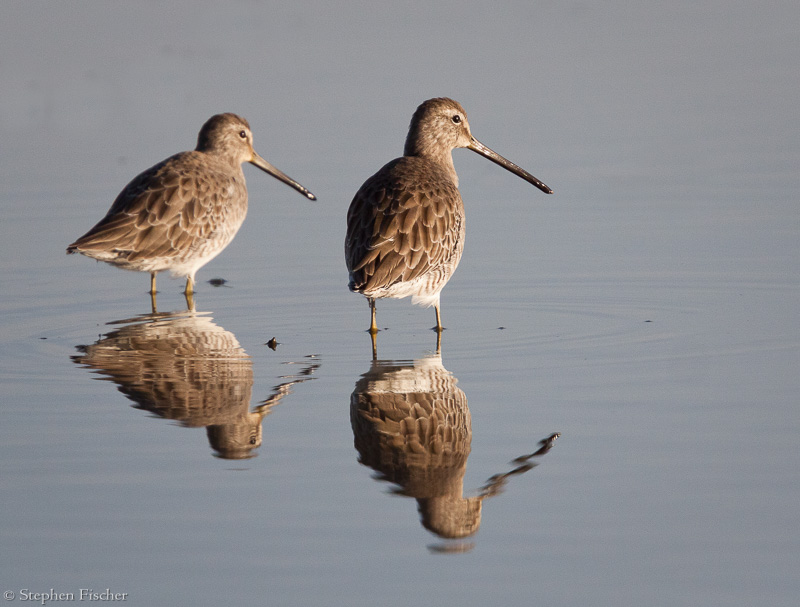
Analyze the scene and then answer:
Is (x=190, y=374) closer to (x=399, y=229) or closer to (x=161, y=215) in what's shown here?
(x=399, y=229)

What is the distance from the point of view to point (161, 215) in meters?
9.16

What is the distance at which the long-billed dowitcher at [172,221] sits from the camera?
895 centimetres

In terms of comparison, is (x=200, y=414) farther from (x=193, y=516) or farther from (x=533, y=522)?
(x=533, y=522)

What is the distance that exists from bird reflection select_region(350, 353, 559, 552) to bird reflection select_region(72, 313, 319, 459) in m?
0.48

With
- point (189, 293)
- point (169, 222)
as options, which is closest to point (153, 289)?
point (189, 293)

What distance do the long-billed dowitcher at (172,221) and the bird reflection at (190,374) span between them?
31.7 inches

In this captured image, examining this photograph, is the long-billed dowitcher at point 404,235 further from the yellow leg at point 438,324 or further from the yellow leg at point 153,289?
the yellow leg at point 153,289

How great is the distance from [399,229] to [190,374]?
1.59m

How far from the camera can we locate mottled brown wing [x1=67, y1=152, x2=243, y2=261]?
8.94 metres

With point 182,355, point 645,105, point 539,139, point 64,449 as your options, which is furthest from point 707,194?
point 64,449

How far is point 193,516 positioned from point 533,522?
4.30ft

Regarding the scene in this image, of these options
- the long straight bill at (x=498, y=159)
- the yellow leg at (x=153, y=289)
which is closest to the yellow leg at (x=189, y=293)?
the yellow leg at (x=153, y=289)

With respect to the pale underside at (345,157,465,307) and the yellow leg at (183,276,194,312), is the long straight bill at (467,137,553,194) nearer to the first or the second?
the pale underside at (345,157,465,307)

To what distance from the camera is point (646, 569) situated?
422 centimetres
